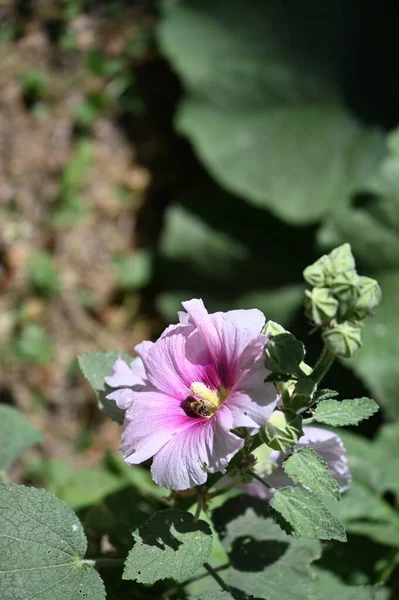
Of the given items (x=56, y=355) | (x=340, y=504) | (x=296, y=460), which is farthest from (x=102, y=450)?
(x=296, y=460)

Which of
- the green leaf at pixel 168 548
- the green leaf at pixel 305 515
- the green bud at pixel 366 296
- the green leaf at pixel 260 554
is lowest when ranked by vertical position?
the green leaf at pixel 260 554

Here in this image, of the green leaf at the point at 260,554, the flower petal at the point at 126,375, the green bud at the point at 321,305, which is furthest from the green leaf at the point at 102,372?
the green bud at the point at 321,305

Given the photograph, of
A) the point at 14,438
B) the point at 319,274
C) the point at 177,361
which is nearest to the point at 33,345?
the point at 14,438

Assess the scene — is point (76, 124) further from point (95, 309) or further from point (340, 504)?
point (340, 504)

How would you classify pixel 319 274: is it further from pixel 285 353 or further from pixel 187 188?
pixel 187 188

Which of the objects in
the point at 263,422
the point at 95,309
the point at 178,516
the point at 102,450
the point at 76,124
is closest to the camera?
the point at 263,422

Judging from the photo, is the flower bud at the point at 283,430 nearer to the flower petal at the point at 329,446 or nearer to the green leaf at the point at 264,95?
the flower petal at the point at 329,446
